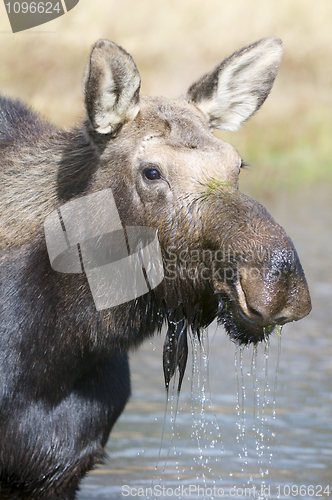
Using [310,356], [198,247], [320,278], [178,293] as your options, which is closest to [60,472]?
[178,293]

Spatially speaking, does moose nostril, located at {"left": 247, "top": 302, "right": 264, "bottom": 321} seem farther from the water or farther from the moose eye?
the moose eye

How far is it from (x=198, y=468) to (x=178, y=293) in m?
2.11

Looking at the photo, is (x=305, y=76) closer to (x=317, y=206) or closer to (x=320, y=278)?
(x=317, y=206)

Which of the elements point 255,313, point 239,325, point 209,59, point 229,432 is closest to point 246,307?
point 255,313

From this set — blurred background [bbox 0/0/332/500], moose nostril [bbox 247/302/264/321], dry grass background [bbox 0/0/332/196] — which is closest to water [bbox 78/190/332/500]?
blurred background [bbox 0/0/332/500]

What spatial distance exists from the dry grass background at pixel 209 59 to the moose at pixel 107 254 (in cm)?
1286

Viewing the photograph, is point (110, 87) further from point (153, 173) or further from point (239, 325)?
point (239, 325)

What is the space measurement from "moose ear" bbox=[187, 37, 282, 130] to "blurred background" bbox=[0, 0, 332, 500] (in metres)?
0.38

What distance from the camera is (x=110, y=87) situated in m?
3.84

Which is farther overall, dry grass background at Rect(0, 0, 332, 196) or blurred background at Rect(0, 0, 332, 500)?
dry grass background at Rect(0, 0, 332, 196)

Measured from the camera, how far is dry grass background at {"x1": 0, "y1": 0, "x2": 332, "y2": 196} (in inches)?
811

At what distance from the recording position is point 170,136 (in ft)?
12.9

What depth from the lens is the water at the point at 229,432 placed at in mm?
5191

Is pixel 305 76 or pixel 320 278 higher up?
pixel 320 278
